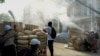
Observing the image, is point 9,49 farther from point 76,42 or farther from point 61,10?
point 61,10

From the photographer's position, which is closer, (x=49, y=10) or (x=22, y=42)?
(x=22, y=42)

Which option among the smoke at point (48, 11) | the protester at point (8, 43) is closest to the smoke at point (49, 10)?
Answer: the smoke at point (48, 11)

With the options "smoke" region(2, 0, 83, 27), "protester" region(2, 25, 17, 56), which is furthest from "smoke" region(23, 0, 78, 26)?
"protester" region(2, 25, 17, 56)

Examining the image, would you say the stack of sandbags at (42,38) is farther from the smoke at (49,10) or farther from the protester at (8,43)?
the smoke at (49,10)

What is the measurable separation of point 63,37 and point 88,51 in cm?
1282

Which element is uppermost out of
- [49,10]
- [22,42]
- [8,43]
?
[49,10]

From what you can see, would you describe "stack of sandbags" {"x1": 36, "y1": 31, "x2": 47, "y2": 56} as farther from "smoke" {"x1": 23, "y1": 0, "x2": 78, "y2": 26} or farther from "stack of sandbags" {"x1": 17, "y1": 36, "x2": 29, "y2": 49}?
"smoke" {"x1": 23, "y1": 0, "x2": 78, "y2": 26}

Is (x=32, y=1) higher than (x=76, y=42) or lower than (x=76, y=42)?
higher

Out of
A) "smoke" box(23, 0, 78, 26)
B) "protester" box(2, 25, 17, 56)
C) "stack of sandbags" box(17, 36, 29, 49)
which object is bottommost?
"stack of sandbags" box(17, 36, 29, 49)

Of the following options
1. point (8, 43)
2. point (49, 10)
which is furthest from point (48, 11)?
point (8, 43)

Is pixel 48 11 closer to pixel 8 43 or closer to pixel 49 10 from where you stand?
pixel 49 10

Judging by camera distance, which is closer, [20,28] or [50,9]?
[20,28]

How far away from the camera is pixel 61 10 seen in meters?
20.5

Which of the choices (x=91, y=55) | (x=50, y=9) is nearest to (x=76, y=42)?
(x=91, y=55)
